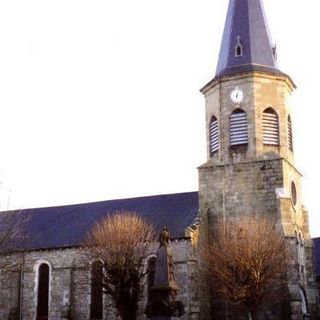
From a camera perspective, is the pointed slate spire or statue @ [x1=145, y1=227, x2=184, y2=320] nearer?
statue @ [x1=145, y1=227, x2=184, y2=320]

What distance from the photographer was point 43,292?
35.7 m

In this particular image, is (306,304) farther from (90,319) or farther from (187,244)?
(90,319)

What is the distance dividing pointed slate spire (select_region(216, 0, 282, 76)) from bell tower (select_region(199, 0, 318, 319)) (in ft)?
0.18

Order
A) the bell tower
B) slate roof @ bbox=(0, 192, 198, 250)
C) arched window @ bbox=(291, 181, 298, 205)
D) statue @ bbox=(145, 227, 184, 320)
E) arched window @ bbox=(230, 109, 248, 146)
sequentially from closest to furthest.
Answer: statue @ bbox=(145, 227, 184, 320) < the bell tower < arched window @ bbox=(230, 109, 248, 146) < arched window @ bbox=(291, 181, 298, 205) < slate roof @ bbox=(0, 192, 198, 250)

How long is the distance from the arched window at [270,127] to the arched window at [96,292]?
443 inches

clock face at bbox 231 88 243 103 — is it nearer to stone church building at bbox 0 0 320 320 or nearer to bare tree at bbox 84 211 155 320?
stone church building at bbox 0 0 320 320

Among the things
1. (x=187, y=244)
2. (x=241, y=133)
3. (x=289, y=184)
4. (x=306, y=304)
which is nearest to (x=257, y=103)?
(x=241, y=133)

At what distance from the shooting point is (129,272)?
3097cm

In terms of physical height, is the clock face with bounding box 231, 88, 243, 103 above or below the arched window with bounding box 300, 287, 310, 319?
above

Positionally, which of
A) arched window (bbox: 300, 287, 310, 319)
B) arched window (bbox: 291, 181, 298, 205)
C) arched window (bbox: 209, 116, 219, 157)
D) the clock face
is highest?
the clock face

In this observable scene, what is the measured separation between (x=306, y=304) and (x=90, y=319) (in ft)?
37.7

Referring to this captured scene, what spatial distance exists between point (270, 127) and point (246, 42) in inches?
205

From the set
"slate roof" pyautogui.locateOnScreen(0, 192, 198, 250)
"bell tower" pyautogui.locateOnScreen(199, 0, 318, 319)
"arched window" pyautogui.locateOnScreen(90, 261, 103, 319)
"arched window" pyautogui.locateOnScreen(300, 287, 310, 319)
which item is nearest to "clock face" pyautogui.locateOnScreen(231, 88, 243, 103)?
"bell tower" pyautogui.locateOnScreen(199, 0, 318, 319)

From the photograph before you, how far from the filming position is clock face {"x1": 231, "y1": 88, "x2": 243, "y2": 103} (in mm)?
34416
